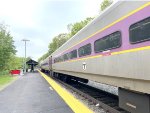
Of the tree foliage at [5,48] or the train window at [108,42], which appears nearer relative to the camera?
the train window at [108,42]

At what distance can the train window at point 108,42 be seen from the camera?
8.07 metres

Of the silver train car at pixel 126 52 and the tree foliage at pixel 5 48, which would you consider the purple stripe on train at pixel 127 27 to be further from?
the tree foliage at pixel 5 48

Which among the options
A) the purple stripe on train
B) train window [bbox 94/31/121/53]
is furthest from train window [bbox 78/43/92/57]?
the purple stripe on train

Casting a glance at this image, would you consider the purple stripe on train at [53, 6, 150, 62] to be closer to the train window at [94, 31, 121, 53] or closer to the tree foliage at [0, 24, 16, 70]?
the train window at [94, 31, 121, 53]

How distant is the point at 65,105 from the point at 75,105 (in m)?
0.39

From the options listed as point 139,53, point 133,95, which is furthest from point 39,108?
point 139,53

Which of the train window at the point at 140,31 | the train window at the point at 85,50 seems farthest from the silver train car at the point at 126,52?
the train window at the point at 85,50

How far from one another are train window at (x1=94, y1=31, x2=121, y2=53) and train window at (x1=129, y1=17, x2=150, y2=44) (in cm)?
87

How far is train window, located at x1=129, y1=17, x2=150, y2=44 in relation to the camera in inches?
248

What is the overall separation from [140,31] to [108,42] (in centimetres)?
239

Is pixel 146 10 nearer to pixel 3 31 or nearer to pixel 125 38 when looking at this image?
pixel 125 38

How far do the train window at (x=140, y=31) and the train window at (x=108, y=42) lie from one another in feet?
2.85

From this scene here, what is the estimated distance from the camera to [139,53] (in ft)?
21.4

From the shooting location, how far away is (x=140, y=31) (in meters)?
6.67
